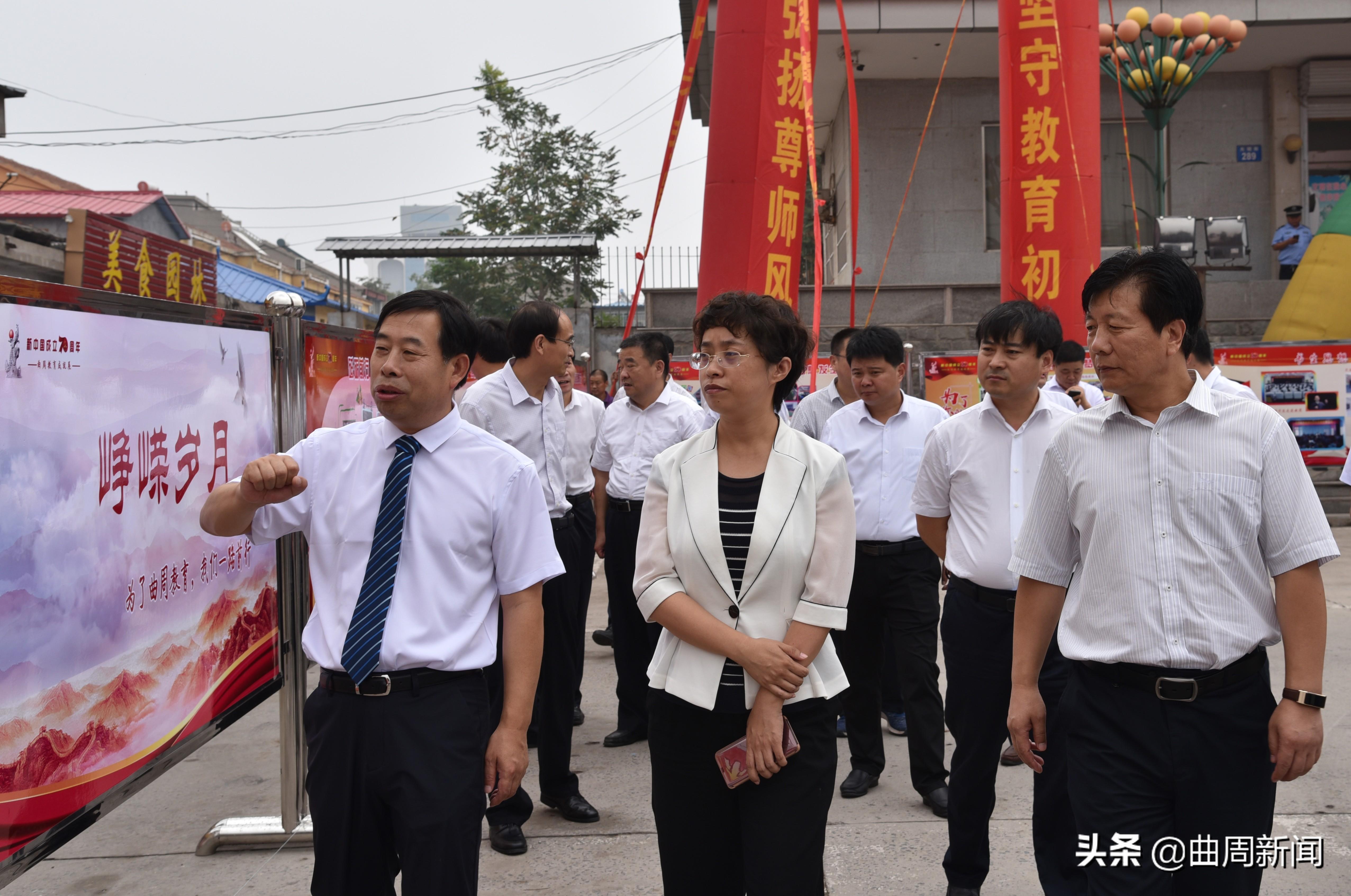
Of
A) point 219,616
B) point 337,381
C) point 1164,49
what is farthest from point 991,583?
point 1164,49

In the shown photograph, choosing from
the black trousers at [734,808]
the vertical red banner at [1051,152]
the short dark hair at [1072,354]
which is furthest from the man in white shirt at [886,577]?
the vertical red banner at [1051,152]

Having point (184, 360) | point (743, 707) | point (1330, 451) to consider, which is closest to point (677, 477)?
point (743, 707)

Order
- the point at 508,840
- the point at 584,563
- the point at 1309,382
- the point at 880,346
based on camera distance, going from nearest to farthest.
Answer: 1. the point at 508,840
2. the point at 880,346
3. the point at 584,563
4. the point at 1309,382

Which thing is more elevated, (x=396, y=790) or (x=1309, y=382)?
(x=1309, y=382)

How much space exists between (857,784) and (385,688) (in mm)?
2476

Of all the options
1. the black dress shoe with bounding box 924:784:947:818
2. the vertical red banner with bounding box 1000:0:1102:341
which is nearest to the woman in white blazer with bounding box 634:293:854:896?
the black dress shoe with bounding box 924:784:947:818

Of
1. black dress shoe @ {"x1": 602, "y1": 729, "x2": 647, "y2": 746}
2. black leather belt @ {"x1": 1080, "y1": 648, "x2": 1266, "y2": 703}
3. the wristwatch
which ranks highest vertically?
black leather belt @ {"x1": 1080, "y1": 648, "x2": 1266, "y2": 703}

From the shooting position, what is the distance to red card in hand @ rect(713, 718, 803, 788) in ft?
6.87

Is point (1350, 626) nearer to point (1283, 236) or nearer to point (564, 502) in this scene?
point (564, 502)

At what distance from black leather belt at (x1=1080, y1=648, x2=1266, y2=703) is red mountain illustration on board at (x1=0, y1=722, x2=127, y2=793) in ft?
7.62

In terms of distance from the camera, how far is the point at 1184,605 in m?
2.06

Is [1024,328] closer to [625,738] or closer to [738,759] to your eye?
[738,759]

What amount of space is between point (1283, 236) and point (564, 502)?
14.7 meters

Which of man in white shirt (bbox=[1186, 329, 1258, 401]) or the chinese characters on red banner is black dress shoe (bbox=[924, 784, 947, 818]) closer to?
man in white shirt (bbox=[1186, 329, 1258, 401])
